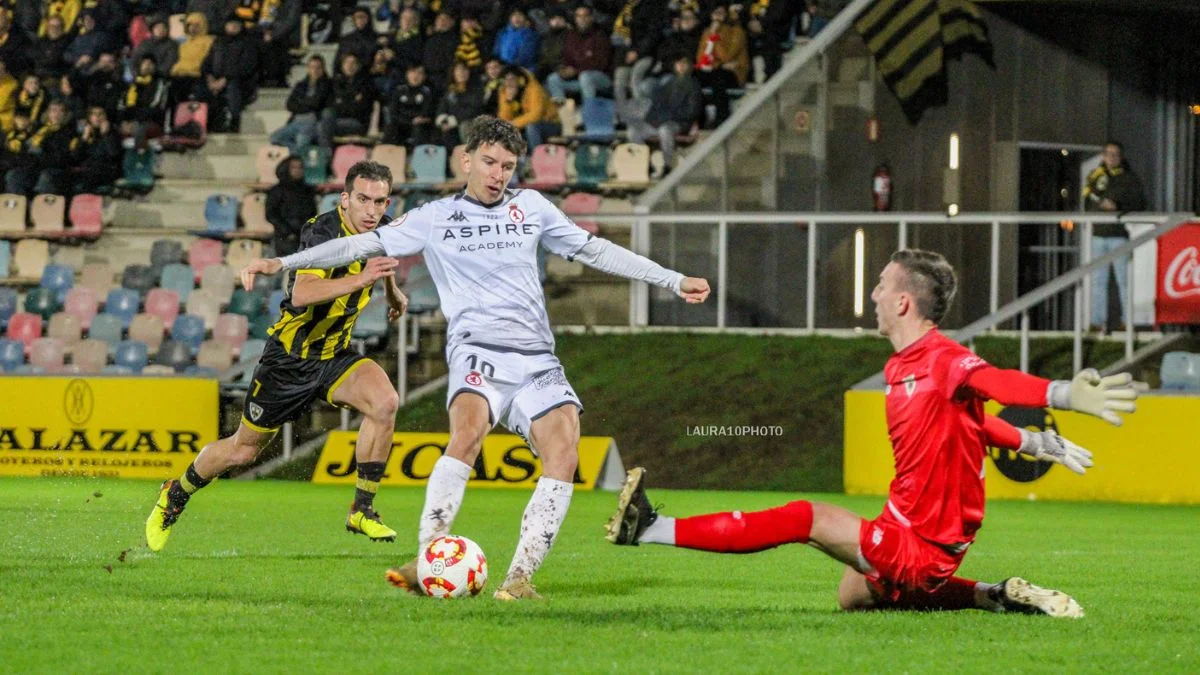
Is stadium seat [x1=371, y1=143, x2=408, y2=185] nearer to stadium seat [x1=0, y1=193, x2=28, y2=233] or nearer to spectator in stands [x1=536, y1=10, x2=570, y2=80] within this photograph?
spectator in stands [x1=536, y1=10, x2=570, y2=80]

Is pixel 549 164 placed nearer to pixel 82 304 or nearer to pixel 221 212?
pixel 221 212

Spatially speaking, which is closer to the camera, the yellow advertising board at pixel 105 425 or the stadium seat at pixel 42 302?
the yellow advertising board at pixel 105 425

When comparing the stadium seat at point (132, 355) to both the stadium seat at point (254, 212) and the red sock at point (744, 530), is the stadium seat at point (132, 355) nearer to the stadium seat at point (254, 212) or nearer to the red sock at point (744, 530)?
the stadium seat at point (254, 212)

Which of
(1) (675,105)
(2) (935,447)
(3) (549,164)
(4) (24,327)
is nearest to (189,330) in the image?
(4) (24,327)

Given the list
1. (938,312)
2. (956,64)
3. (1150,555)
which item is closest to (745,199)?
(956,64)

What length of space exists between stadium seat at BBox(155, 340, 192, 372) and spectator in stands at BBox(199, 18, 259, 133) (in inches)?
202

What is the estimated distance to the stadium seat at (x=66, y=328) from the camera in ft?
70.2

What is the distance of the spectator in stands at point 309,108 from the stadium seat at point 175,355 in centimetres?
370

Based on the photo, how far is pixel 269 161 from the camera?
2345 cm

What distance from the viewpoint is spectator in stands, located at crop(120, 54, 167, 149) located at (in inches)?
974

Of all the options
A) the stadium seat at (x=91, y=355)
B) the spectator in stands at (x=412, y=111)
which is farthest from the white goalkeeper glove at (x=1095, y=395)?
the spectator in stands at (x=412, y=111)

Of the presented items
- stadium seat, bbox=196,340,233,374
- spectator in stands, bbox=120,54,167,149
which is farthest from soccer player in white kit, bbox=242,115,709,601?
spectator in stands, bbox=120,54,167,149

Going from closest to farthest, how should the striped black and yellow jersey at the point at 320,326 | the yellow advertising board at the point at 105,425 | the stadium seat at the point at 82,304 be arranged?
the striped black and yellow jersey at the point at 320,326 < the yellow advertising board at the point at 105,425 < the stadium seat at the point at 82,304

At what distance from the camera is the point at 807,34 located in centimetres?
2217
